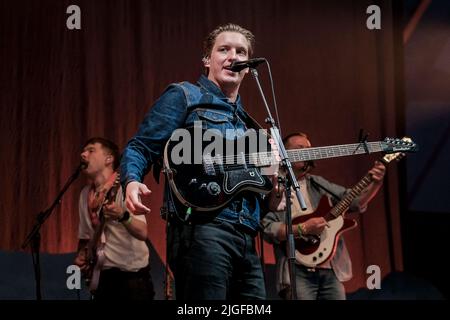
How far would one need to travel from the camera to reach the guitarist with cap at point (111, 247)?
379 centimetres

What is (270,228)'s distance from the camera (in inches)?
157

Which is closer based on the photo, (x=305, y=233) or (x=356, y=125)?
(x=305, y=233)

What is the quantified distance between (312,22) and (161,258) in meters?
1.96

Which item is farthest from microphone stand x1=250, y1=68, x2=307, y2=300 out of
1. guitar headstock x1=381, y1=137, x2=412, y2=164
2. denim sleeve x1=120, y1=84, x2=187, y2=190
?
guitar headstock x1=381, y1=137, x2=412, y2=164

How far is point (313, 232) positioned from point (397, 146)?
1.01m

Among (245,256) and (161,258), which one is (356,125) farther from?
(245,256)

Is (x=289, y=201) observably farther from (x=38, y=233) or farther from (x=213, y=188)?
(x=38, y=233)

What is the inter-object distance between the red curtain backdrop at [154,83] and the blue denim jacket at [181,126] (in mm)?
1895

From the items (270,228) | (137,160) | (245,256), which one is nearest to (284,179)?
(245,256)

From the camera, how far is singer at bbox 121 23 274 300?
7.14ft

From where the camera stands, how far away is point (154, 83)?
4316 millimetres

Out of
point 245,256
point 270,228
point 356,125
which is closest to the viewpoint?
point 245,256

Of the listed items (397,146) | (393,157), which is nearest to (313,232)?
(393,157)

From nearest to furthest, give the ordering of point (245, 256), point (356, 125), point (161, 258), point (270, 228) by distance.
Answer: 1. point (245, 256)
2. point (270, 228)
3. point (161, 258)
4. point (356, 125)
